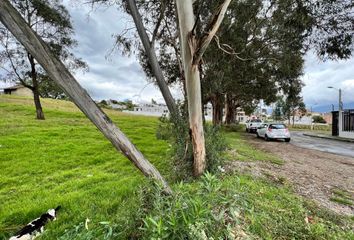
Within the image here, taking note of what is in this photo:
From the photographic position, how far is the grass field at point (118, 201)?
2.38m

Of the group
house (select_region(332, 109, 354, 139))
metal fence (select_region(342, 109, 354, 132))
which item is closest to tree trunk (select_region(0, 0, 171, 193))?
house (select_region(332, 109, 354, 139))

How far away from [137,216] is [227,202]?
99 cm

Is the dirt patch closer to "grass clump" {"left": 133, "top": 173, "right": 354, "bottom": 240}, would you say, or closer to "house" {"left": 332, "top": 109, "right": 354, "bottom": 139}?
"grass clump" {"left": 133, "top": 173, "right": 354, "bottom": 240}

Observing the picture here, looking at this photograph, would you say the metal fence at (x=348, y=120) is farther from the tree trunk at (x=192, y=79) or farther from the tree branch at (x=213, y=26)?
the tree branch at (x=213, y=26)

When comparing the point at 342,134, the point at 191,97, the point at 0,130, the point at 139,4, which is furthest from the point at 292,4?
the point at 342,134

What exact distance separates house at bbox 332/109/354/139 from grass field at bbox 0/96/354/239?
22.7m

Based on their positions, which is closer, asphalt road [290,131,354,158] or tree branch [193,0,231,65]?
tree branch [193,0,231,65]

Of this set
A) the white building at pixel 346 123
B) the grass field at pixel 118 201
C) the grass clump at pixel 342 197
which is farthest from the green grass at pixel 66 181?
the white building at pixel 346 123

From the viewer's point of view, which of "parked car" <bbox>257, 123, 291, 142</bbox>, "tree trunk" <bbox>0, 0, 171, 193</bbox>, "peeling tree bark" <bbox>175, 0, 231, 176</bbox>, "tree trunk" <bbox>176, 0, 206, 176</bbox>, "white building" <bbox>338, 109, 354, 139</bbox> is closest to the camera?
"tree trunk" <bbox>0, 0, 171, 193</bbox>

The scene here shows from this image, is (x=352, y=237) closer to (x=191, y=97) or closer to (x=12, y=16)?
(x=191, y=97)

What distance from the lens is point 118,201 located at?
4.68 meters

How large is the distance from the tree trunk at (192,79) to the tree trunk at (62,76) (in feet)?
5.64

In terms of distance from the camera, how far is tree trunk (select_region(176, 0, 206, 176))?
4.57 metres

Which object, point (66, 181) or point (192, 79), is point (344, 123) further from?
point (66, 181)
